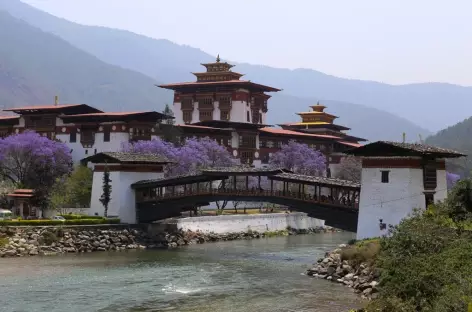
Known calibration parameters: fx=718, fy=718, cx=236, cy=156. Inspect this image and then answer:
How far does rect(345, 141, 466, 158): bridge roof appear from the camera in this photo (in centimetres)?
4706

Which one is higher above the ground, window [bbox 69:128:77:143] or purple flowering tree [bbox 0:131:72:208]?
window [bbox 69:128:77:143]

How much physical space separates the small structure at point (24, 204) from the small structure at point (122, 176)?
5954mm

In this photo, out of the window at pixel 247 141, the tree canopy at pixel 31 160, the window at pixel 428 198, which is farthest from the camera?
the window at pixel 247 141

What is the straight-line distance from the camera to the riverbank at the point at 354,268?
38.6 m

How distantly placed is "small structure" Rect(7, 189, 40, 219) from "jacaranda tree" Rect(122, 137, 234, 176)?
1852cm

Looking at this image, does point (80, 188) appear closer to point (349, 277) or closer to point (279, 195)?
point (279, 195)

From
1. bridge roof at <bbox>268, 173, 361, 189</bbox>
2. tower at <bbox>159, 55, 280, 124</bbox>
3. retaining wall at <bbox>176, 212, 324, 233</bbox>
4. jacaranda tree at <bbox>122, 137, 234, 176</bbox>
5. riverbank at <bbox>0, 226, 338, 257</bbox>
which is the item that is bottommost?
riverbank at <bbox>0, 226, 338, 257</bbox>

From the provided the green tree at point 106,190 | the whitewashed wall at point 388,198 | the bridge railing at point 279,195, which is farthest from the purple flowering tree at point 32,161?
the whitewashed wall at point 388,198

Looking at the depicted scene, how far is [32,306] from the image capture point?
33.9 meters

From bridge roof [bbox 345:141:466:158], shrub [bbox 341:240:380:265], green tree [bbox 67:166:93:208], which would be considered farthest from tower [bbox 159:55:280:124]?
shrub [bbox 341:240:380:265]

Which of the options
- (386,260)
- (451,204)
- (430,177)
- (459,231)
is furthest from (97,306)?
(430,177)

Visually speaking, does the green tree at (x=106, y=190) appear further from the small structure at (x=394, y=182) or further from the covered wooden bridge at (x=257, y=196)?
the small structure at (x=394, y=182)

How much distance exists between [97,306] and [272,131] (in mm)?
76869

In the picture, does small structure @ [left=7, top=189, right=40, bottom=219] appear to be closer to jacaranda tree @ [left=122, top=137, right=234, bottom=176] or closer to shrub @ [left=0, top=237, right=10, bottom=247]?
shrub @ [left=0, top=237, right=10, bottom=247]
